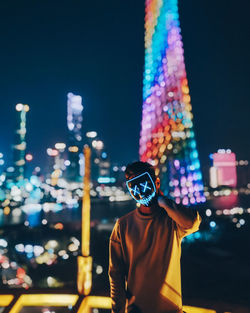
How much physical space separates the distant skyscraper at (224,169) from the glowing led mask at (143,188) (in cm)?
8460

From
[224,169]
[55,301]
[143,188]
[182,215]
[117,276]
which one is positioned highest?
[143,188]

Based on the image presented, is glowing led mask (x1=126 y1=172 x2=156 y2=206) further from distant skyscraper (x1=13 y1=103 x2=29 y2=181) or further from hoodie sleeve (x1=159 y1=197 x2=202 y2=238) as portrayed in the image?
distant skyscraper (x1=13 y1=103 x2=29 y2=181)

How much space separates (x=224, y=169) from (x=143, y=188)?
9023 centimetres

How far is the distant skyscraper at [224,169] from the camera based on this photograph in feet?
270

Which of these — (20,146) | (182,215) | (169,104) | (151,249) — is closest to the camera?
(182,215)

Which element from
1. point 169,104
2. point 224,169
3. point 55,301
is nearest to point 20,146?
point 224,169

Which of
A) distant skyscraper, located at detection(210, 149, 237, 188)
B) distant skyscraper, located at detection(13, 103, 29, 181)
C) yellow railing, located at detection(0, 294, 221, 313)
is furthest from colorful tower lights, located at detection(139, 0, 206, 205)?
distant skyscraper, located at detection(13, 103, 29, 181)

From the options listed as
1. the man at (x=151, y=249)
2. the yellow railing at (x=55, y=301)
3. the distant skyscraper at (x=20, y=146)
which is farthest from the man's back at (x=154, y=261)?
the distant skyscraper at (x=20, y=146)

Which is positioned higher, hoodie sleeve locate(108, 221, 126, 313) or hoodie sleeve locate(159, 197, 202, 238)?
hoodie sleeve locate(159, 197, 202, 238)

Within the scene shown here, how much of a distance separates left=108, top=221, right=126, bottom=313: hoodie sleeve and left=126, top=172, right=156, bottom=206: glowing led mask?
0.72 ft

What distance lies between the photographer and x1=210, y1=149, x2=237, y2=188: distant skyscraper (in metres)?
82.4

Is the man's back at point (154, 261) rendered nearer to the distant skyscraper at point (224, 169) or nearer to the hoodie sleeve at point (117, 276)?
the hoodie sleeve at point (117, 276)

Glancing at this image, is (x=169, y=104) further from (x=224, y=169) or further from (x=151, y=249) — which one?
(x=224, y=169)

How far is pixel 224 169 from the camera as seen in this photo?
3351 inches
